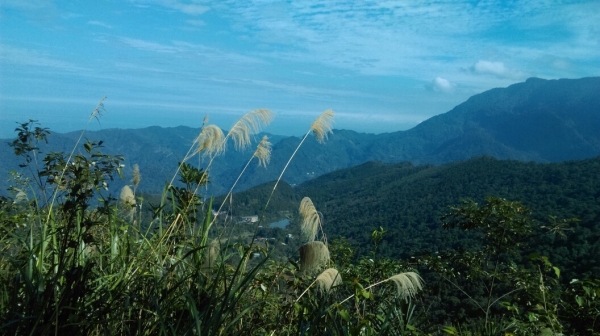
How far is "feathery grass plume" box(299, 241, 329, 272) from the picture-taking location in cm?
188

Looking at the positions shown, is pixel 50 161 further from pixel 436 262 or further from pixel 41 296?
pixel 436 262

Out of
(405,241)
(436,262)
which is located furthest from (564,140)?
(436,262)

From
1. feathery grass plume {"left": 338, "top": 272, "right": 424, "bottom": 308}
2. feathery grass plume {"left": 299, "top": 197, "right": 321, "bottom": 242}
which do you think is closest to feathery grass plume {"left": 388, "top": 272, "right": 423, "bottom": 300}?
feathery grass plume {"left": 338, "top": 272, "right": 424, "bottom": 308}

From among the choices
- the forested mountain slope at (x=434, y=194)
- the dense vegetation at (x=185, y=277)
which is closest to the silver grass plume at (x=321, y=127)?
the dense vegetation at (x=185, y=277)

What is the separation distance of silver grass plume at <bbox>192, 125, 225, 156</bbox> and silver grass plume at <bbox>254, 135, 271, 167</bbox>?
224 millimetres

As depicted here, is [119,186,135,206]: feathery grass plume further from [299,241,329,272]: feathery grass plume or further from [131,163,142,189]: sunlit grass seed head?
[299,241,329,272]: feathery grass plume

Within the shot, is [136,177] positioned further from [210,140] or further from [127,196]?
[210,140]

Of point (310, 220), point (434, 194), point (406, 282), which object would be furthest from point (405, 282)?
point (434, 194)

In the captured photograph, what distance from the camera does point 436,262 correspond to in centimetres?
497

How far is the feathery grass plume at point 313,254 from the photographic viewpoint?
6.18ft

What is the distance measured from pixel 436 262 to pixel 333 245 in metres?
1.34

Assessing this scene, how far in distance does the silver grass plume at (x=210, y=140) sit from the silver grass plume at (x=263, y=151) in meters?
0.22

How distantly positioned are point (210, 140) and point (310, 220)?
814 millimetres

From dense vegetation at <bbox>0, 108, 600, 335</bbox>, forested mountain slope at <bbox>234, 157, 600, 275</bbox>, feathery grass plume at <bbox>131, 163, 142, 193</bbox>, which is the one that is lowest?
forested mountain slope at <bbox>234, 157, 600, 275</bbox>
